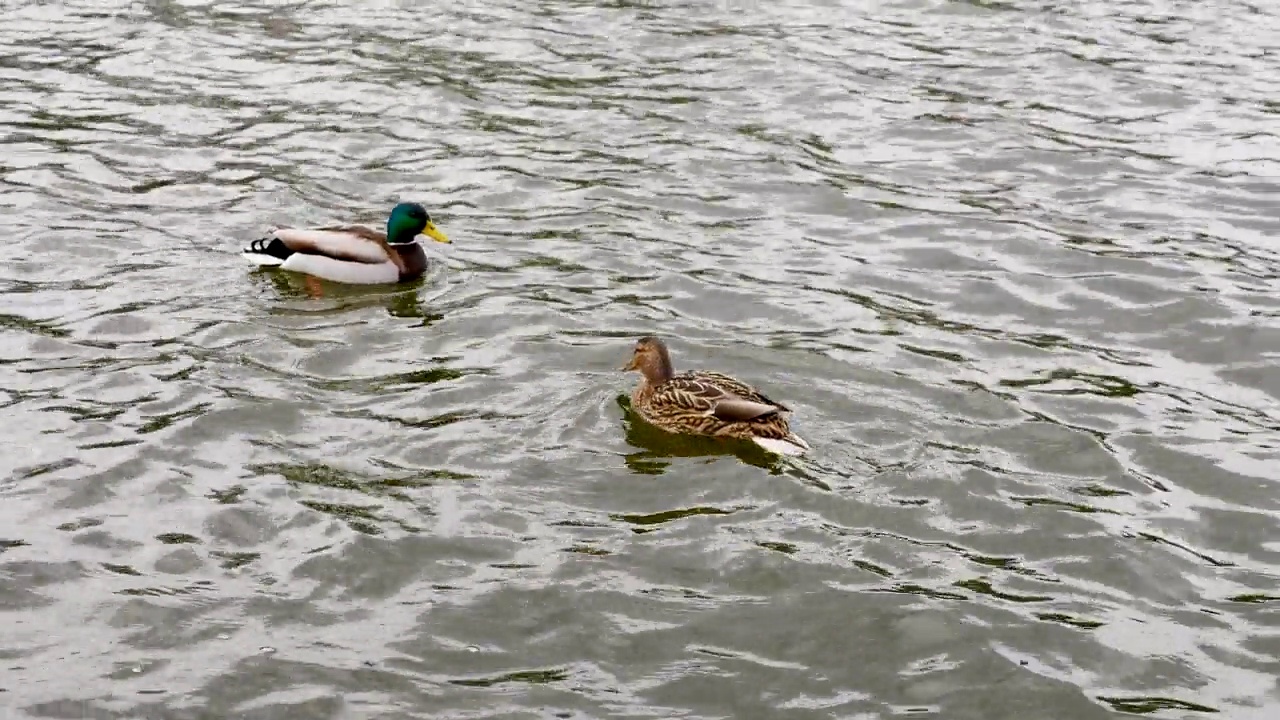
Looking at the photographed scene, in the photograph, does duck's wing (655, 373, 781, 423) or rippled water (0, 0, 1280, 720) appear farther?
duck's wing (655, 373, 781, 423)

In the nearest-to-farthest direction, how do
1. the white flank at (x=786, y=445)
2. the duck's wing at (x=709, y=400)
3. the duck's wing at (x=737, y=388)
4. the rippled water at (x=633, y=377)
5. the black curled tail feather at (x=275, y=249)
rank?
1. the rippled water at (x=633, y=377)
2. the white flank at (x=786, y=445)
3. the duck's wing at (x=709, y=400)
4. the duck's wing at (x=737, y=388)
5. the black curled tail feather at (x=275, y=249)

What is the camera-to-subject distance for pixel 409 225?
13.2 m

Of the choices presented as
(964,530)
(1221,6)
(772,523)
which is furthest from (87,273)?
(1221,6)

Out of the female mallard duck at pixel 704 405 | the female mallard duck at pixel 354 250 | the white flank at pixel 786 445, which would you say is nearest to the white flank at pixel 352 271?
the female mallard duck at pixel 354 250

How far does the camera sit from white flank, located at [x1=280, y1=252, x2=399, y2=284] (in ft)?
42.9

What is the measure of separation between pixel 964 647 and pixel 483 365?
4613 mm

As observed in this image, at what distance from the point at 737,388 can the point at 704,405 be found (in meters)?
0.24

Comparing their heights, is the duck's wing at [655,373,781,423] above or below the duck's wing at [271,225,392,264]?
below

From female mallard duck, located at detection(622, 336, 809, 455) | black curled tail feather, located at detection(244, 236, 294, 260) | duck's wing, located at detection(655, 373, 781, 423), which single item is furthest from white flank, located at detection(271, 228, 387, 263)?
duck's wing, located at detection(655, 373, 781, 423)

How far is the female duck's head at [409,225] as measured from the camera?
13164mm

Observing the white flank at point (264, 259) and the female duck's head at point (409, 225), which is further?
the female duck's head at point (409, 225)

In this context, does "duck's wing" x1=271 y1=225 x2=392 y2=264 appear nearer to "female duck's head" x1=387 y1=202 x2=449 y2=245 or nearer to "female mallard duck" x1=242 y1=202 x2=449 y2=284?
"female mallard duck" x1=242 y1=202 x2=449 y2=284

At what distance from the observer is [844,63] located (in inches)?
730

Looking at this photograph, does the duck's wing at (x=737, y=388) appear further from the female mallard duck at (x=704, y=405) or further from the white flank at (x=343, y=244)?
the white flank at (x=343, y=244)
